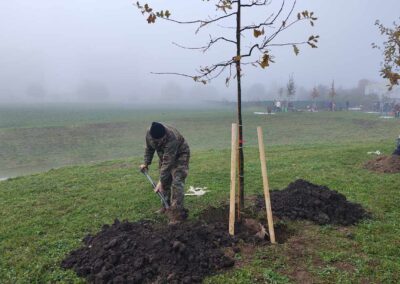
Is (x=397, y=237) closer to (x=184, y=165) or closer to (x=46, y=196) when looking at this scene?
(x=184, y=165)

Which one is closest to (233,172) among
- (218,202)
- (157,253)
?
(157,253)

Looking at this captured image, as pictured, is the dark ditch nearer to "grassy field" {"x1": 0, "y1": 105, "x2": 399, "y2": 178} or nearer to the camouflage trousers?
the camouflage trousers

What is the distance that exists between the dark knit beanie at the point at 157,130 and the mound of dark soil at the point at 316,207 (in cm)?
236

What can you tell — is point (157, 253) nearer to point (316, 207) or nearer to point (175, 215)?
point (175, 215)

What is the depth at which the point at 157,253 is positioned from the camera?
522 cm

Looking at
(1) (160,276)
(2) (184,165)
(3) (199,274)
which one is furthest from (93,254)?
(2) (184,165)

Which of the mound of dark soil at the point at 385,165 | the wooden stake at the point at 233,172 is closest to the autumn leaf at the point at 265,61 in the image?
the wooden stake at the point at 233,172

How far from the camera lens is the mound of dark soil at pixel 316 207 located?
6.69m

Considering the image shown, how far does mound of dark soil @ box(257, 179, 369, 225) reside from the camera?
669 cm

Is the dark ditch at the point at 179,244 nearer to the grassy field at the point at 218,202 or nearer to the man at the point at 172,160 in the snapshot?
the grassy field at the point at 218,202

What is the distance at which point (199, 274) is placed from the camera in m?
4.92

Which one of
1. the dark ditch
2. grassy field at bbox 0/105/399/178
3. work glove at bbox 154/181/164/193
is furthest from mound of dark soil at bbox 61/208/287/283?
grassy field at bbox 0/105/399/178

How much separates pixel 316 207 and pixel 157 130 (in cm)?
307

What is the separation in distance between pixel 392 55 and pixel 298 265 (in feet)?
32.6
